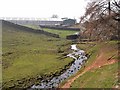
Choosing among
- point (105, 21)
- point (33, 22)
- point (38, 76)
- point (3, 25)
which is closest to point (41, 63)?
point (38, 76)

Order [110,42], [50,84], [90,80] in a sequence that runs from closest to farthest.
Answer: [90,80], [50,84], [110,42]

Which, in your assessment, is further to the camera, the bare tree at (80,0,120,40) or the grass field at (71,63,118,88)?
the bare tree at (80,0,120,40)

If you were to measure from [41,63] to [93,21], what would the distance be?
51.7 feet

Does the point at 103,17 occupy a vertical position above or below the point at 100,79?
above

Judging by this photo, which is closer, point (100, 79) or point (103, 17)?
point (100, 79)

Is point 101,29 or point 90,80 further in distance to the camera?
point 101,29

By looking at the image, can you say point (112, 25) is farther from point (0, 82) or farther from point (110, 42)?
point (0, 82)

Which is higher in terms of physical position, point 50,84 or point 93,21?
point 93,21

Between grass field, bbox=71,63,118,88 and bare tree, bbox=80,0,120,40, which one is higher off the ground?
bare tree, bbox=80,0,120,40

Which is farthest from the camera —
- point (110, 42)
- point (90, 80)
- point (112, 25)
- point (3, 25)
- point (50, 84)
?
point (3, 25)

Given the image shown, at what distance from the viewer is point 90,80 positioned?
2936 centimetres

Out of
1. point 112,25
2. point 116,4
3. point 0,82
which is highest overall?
point 116,4

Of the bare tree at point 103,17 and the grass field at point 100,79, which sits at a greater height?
the bare tree at point 103,17

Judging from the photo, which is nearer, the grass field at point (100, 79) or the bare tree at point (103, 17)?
the grass field at point (100, 79)
